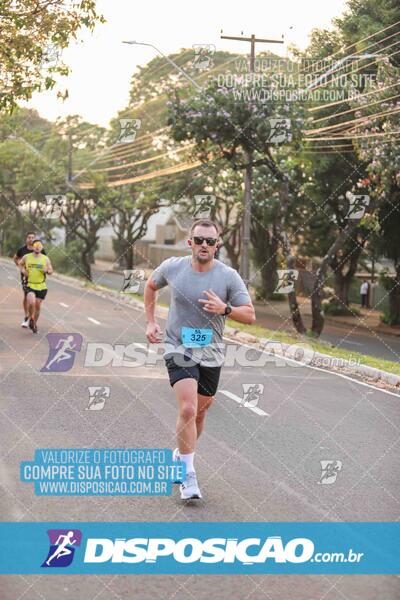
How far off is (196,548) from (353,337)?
2925 cm

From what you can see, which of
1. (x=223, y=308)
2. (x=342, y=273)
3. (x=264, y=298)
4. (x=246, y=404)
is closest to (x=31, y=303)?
(x=246, y=404)

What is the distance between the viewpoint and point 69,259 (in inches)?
2387

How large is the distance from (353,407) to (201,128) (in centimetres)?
1438

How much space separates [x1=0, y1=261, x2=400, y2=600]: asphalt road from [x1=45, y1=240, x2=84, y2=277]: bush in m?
43.8

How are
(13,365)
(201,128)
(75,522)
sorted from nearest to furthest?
(75,522) < (13,365) < (201,128)

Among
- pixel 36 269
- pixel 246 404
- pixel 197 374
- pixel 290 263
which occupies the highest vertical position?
pixel 197 374

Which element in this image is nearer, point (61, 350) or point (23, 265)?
point (61, 350)

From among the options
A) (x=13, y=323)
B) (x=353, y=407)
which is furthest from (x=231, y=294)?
(x=13, y=323)

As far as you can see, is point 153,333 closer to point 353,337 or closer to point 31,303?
point 31,303

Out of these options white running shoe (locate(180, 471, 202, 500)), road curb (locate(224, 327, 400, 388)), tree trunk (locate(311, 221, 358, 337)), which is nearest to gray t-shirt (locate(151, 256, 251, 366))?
white running shoe (locate(180, 471, 202, 500))

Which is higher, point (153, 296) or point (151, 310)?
point (153, 296)

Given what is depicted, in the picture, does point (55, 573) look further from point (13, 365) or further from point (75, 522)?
point (13, 365)

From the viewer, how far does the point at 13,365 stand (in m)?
15.9

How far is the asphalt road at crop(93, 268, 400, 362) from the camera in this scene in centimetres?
2941
